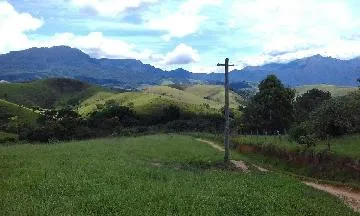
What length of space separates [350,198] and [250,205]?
40.3ft

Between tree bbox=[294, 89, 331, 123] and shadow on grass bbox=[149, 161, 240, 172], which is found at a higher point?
tree bbox=[294, 89, 331, 123]

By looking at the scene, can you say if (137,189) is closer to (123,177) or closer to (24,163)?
(123,177)

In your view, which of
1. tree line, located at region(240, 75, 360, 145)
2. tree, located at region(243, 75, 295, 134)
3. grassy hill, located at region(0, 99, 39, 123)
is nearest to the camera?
tree line, located at region(240, 75, 360, 145)

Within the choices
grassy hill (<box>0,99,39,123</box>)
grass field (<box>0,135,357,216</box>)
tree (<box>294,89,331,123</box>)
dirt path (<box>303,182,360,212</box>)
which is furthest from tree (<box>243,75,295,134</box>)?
grassy hill (<box>0,99,39,123</box>)

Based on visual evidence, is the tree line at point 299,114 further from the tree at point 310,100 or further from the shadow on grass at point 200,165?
the shadow on grass at point 200,165

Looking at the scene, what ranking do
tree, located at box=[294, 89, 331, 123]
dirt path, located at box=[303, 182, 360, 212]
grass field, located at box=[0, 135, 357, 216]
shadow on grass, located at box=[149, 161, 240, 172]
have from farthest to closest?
tree, located at box=[294, 89, 331, 123] < shadow on grass, located at box=[149, 161, 240, 172] < dirt path, located at box=[303, 182, 360, 212] < grass field, located at box=[0, 135, 357, 216]

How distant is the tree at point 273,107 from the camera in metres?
113

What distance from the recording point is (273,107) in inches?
4493

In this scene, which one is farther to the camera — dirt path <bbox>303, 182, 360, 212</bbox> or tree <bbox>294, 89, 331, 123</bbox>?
tree <bbox>294, 89, 331, 123</bbox>

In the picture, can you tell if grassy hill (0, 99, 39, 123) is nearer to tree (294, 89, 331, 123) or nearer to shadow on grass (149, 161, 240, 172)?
tree (294, 89, 331, 123)

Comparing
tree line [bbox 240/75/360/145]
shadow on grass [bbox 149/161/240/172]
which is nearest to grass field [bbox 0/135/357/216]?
shadow on grass [bbox 149/161/240/172]

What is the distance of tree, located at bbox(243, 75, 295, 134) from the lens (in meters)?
113

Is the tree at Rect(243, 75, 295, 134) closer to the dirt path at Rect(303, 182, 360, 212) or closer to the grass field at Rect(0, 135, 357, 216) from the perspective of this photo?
the dirt path at Rect(303, 182, 360, 212)

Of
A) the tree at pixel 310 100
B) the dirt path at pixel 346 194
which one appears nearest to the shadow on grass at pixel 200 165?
the dirt path at pixel 346 194
